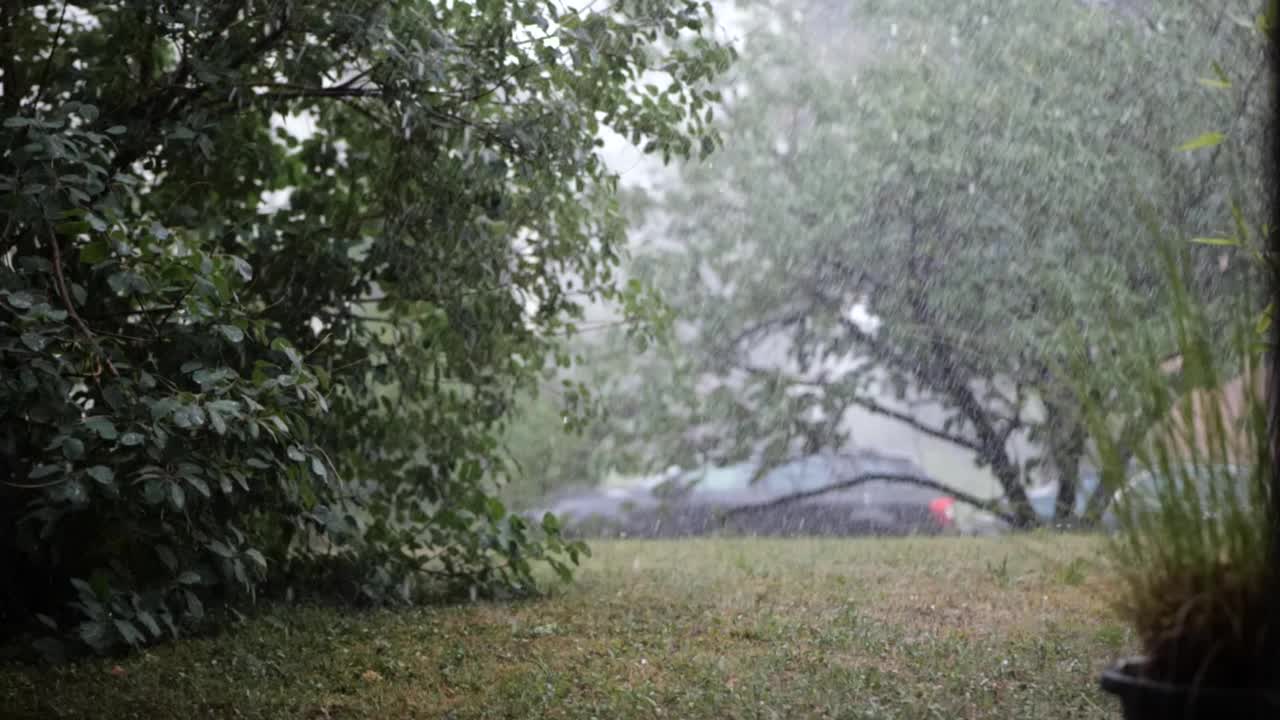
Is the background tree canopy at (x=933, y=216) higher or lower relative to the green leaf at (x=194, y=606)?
higher

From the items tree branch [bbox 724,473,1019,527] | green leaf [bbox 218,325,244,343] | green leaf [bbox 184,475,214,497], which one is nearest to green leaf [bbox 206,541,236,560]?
green leaf [bbox 184,475,214,497]

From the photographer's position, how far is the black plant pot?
1.56 m

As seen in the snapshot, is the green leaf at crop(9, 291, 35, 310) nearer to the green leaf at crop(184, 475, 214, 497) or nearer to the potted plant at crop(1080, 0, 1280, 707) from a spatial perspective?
the green leaf at crop(184, 475, 214, 497)

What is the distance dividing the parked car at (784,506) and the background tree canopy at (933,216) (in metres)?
0.32

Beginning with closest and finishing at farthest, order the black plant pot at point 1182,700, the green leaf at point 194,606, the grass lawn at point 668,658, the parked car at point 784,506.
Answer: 1. the black plant pot at point 1182,700
2. the grass lawn at point 668,658
3. the green leaf at point 194,606
4. the parked car at point 784,506

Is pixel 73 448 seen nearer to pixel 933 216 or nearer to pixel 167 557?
pixel 167 557

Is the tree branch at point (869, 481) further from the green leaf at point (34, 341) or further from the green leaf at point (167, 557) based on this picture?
the green leaf at point (34, 341)

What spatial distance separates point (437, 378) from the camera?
3891mm

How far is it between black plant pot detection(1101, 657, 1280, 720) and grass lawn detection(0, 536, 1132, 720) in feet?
1.14

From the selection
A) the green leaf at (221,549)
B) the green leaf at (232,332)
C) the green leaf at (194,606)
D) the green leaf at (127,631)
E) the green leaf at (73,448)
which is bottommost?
the green leaf at (127,631)

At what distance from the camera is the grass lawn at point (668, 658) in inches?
109

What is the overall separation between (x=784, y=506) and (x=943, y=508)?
43.7 inches

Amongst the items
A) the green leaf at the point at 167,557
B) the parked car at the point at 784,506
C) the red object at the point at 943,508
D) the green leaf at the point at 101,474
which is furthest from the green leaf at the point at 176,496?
the red object at the point at 943,508

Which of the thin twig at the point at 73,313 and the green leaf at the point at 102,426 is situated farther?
the thin twig at the point at 73,313
